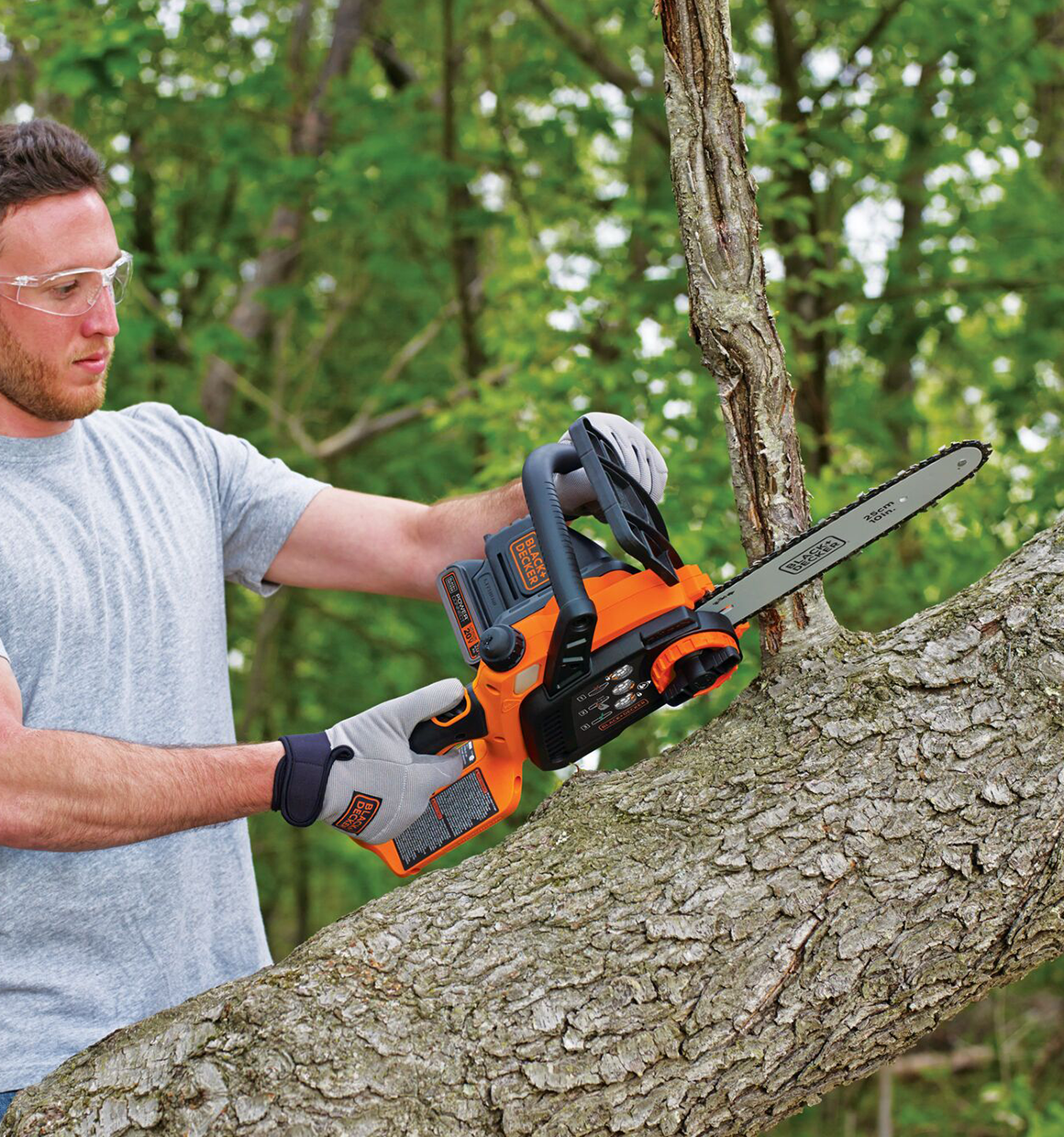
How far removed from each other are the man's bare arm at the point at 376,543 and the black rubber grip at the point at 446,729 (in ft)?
1.63

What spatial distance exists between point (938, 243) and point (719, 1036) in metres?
4.30

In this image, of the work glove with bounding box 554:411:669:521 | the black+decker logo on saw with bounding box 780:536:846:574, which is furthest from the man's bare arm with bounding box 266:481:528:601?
the black+decker logo on saw with bounding box 780:536:846:574

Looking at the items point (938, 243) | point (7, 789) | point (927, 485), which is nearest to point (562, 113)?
point (938, 243)

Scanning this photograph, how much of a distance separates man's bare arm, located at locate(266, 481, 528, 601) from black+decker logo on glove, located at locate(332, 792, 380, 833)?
675mm

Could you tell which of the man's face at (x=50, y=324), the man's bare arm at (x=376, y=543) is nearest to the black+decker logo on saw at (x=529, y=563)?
the man's bare arm at (x=376, y=543)

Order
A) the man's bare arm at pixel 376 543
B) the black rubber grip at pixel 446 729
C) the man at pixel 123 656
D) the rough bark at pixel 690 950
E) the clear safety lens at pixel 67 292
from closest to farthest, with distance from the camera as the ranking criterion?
the rough bark at pixel 690 950 → the man at pixel 123 656 → the black rubber grip at pixel 446 729 → the clear safety lens at pixel 67 292 → the man's bare arm at pixel 376 543

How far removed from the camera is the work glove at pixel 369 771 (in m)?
1.94

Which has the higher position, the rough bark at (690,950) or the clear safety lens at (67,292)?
the clear safety lens at (67,292)

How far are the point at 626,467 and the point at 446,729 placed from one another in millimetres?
648

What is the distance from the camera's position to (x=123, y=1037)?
174 centimetres

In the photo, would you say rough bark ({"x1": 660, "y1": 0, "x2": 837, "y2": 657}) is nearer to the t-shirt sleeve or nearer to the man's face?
the t-shirt sleeve

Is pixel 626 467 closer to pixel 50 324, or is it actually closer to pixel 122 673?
pixel 122 673

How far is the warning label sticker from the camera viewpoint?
217 cm

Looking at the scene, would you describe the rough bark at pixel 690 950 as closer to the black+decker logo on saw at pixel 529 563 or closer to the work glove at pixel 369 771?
the work glove at pixel 369 771
